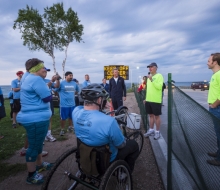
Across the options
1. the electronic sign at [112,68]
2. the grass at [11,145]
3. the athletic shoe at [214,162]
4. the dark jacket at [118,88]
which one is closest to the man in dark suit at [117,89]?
the dark jacket at [118,88]

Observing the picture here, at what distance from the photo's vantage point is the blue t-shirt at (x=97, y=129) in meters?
1.80

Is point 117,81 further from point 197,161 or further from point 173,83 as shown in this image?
point 197,161

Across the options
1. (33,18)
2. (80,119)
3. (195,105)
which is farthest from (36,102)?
(33,18)

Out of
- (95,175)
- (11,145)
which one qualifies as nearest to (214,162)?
(95,175)

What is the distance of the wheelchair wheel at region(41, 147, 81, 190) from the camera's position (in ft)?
6.68

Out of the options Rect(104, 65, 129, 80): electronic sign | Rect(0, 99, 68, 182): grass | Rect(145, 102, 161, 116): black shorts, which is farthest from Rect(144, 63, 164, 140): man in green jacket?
Rect(104, 65, 129, 80): electronic sign

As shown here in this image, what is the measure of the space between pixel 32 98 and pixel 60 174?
1.20m

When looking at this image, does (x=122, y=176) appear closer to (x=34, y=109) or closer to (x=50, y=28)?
(x=34, y=109)

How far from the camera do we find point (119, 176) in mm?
2078

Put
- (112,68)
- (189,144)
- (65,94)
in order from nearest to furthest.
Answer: (189,144), (65,94), (112,68)

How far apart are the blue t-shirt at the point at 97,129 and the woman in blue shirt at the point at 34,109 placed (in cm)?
91

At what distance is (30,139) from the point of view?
2.56m

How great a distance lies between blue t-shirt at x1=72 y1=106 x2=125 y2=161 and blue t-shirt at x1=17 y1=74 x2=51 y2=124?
0.91 metres

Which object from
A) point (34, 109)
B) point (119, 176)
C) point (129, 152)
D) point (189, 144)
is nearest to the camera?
point (189, 144)
